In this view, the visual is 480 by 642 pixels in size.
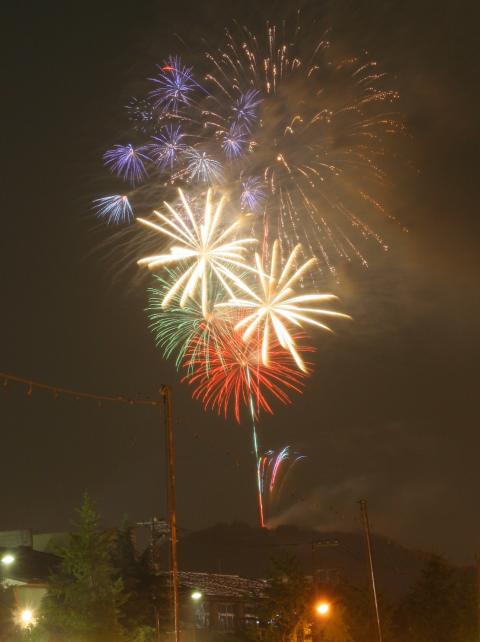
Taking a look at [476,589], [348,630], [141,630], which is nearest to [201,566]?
[476,589]

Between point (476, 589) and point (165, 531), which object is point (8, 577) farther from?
point (476, 589)

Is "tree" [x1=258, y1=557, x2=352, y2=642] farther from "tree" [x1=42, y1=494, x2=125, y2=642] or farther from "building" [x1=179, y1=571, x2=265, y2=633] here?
"tree" [x1=42, y1=494, x2=125, y2=642]

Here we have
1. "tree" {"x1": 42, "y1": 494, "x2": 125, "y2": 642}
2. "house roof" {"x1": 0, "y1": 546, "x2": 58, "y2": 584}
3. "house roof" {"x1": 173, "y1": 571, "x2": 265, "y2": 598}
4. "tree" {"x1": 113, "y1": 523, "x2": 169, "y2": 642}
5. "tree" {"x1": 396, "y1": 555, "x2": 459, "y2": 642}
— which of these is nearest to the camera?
"tree" {"x1": 42, "y1": 494, "x2": 125, "y2": 642}

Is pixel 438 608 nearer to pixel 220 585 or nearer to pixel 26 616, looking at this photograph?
pixel 220 585

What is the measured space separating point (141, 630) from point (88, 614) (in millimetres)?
4125

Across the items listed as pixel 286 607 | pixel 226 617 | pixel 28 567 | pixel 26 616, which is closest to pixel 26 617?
pixel 26 616

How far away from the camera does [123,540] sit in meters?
53.6

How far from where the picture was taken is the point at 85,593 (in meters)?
40.8

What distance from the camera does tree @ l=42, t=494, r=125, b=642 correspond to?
40.0 metres

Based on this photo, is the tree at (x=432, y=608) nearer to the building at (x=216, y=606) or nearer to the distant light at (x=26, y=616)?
the building at (x=216, y=606)

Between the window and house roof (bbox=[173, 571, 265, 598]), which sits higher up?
house roof (bbox=[173, 571, 265, 598])

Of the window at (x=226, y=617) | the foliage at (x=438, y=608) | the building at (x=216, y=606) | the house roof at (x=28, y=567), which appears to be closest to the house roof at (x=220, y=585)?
the building at (x=216, y=606)

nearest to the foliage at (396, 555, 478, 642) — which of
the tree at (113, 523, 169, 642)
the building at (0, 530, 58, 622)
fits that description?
the tree at (113, 523, 169, 642)

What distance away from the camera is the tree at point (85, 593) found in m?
40.0
